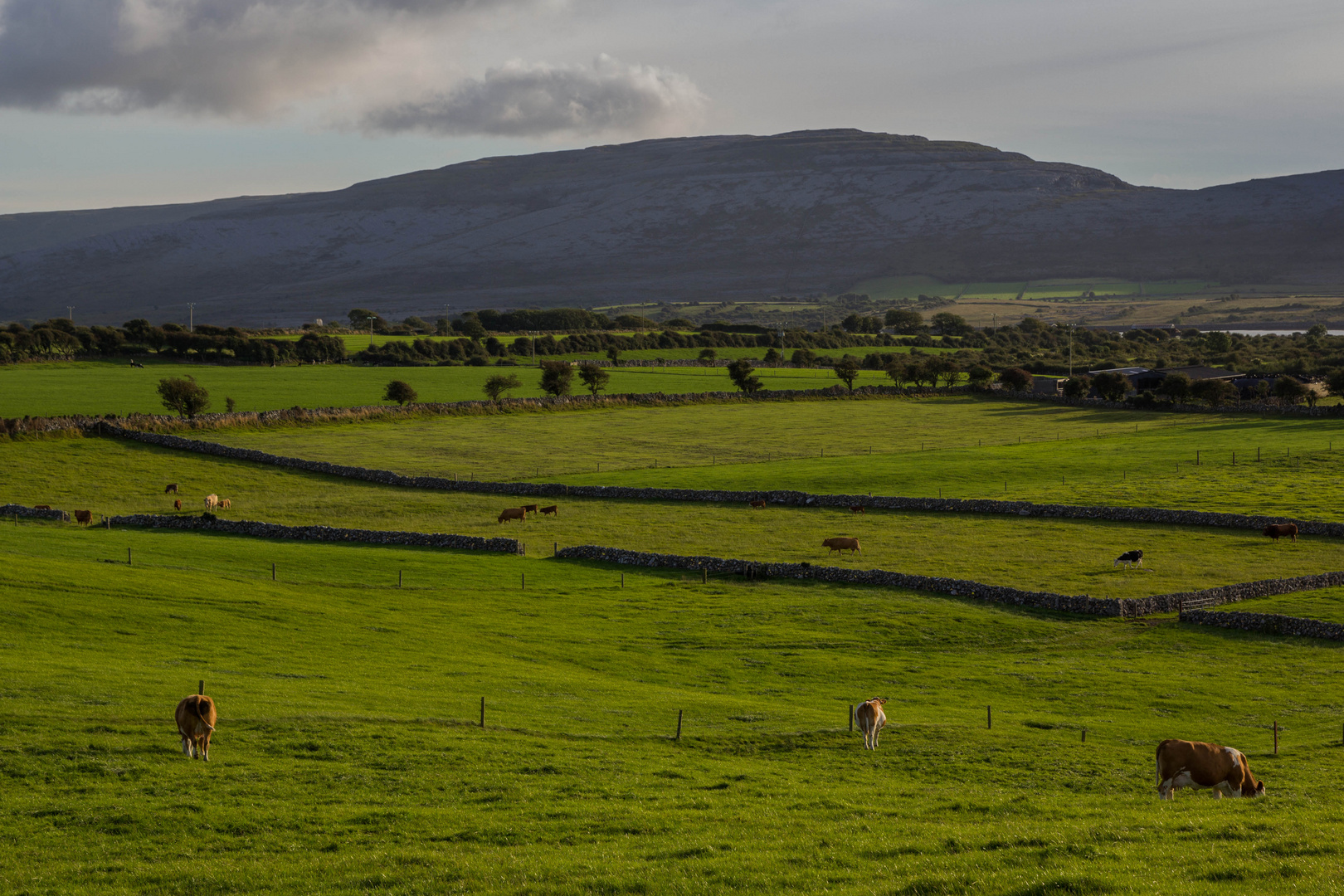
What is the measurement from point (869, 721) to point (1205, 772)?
6930 mm

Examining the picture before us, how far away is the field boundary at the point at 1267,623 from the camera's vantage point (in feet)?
131

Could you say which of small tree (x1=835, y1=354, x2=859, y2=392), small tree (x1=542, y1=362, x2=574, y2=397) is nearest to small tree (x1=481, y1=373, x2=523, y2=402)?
small tree (x1=542, y1=362, x2=574, y2=397)

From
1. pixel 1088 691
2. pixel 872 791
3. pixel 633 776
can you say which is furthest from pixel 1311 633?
pixel 633 776

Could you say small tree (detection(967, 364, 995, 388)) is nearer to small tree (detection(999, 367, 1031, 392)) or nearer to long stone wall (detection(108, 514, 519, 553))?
small tree (detection(999, 367, 1031, 392))

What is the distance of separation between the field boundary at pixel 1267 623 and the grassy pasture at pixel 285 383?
9538 centimetres

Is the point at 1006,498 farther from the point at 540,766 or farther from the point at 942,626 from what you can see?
the point at 540,766

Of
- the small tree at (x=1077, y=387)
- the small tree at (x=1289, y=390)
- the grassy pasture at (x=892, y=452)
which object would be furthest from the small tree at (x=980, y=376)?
the small tree at (x=1289, y=390)

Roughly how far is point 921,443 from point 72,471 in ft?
224

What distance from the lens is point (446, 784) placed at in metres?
20.9

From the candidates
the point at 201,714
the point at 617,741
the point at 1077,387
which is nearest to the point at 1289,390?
the point at 1077,387

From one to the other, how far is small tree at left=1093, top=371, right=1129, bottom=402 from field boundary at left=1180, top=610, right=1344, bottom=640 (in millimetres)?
105700

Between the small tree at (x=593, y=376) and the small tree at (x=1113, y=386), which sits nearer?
the small tree at (x=1113, y=386)

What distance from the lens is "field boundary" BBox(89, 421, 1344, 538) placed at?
62.2 meters

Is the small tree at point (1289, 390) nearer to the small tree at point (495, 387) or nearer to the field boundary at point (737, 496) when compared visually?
the field boundary at point (737, 496)
